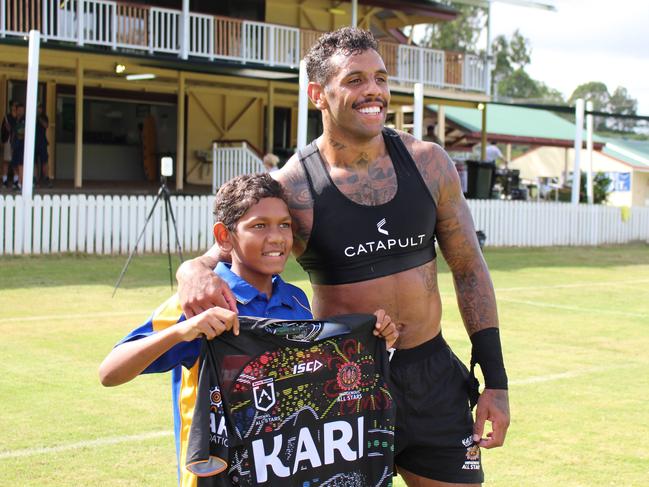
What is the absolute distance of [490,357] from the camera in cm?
389

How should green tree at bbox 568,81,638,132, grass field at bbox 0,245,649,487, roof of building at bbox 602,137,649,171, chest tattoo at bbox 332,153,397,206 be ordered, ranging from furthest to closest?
green tree at bbox 568,81,638,132 < roof of building at bbox 602,137,649,171 < grass field at bbox 0,245,649,487 < chest tattoo at bbox 332,153,397,206

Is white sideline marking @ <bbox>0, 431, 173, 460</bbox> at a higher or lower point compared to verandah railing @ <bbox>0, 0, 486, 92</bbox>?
lower

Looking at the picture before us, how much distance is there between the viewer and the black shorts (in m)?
3.82

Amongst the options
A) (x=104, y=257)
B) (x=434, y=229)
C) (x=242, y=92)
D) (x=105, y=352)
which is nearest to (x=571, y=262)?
(x=104, y=257)

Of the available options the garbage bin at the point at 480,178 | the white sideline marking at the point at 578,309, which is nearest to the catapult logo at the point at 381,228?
the white sideline marking at the point at 578,309

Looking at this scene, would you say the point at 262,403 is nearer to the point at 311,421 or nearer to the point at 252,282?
the point at 311,421

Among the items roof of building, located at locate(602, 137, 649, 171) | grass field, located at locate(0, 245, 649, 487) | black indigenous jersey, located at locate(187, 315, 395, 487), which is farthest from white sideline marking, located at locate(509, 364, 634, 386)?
roof of building, located at locate(602, 137, 649, 171)

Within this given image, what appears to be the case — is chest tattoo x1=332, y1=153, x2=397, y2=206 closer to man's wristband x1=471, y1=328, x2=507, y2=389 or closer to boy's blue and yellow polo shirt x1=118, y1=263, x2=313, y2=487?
boy's blue and yellow polo shirt x1=118, y1=263, x2=313, y2=487

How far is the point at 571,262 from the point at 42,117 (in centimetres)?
1273

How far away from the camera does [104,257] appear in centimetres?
1852

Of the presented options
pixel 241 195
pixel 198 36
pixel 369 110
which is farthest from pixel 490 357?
pixel 198 36

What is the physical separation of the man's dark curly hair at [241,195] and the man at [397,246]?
0.19 meters

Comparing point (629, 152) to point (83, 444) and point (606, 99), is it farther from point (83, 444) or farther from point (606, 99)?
point (606, 99)

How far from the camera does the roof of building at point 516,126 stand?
41812 millimetres
